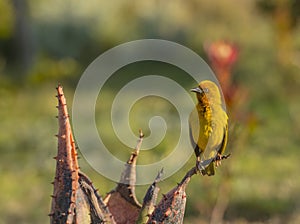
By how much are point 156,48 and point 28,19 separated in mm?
1922

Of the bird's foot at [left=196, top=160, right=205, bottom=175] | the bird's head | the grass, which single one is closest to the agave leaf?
the bird's foot at [left=196, top=160, right=205, bottom=175]

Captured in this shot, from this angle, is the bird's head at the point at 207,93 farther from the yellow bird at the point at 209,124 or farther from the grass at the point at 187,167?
the grass at the point at 187,167

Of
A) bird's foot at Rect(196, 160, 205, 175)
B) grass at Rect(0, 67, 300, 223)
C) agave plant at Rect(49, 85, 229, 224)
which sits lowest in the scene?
bird's foot at Rect(196, 160, 205, 175)

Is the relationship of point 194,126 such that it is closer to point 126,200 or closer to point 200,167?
point 200,167

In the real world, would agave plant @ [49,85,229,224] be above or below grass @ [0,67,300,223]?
below

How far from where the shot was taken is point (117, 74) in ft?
32.5

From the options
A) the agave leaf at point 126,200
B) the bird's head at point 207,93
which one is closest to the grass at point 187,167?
the agave leaf at point 126,200

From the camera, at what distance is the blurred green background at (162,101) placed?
504cm

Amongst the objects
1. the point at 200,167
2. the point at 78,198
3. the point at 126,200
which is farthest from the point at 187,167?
the point at 200,167

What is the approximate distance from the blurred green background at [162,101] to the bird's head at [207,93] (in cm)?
40

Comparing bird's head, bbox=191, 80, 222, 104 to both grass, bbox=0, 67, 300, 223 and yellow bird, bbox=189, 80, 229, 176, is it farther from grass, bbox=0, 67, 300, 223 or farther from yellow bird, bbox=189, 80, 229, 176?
grass, bbox=0, 67, 300, 223

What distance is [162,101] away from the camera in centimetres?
836

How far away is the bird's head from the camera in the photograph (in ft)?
3.46

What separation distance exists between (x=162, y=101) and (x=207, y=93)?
7304 mm
